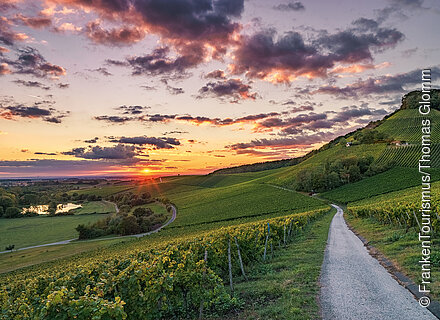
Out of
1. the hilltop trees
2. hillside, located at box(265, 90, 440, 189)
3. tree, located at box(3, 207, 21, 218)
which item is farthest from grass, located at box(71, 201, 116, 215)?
the hilltop trees

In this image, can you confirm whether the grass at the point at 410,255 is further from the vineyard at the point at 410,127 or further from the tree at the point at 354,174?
the vineyard at the point at 410,127

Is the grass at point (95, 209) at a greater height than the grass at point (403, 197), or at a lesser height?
lesser

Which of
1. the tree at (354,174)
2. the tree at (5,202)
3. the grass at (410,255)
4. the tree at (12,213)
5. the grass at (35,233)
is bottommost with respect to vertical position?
the grass at (35,233)

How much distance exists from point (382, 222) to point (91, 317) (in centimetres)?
3157

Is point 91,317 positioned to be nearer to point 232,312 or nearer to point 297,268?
point 232,312

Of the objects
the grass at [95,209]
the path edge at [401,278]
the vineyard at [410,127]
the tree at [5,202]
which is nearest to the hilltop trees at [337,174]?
the vineyard at [410,127]

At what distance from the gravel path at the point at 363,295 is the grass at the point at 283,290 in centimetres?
45

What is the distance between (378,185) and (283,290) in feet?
239

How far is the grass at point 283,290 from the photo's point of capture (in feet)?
27.0

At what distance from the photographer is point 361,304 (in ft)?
27.6

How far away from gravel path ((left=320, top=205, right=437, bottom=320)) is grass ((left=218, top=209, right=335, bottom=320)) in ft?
1.47

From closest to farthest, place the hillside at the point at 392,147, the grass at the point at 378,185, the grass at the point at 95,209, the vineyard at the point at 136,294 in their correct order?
the vineyard at the point at 136,294 → the grass at the point at 378,185 → the hillside at the point at 392,147 → the grass at the point at 95,209

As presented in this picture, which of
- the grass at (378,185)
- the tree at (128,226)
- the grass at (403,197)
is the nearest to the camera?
the grass at (403,197)

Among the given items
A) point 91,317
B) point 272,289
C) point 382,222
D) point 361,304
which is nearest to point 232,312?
point 272,289
